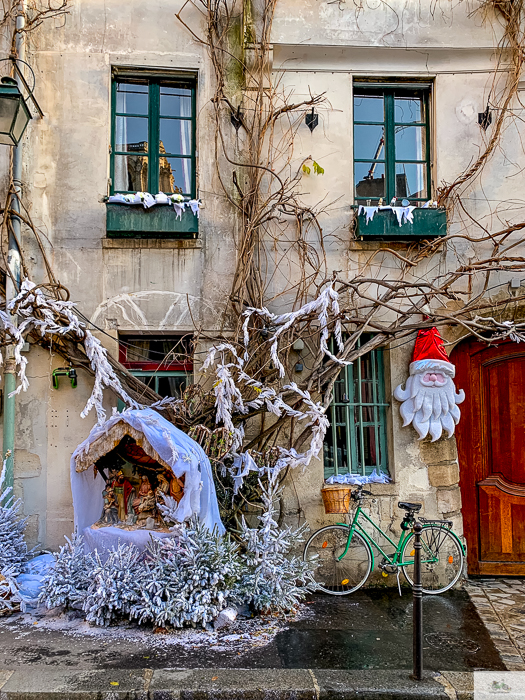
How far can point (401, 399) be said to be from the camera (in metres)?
6.53

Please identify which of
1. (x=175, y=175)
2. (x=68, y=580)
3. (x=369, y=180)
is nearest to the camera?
(x=68, y=580)

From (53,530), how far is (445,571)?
4.07m

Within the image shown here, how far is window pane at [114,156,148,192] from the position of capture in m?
6.73

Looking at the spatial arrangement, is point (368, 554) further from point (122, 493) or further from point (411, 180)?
point (411, 180)

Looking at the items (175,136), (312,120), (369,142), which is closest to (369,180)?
(369,142)

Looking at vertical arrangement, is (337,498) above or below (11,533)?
above

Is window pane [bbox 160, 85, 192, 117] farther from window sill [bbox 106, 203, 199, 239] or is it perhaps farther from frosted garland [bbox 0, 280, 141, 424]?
frosted garland [bbox 0, 280, 141, 424]

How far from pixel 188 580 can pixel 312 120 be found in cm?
480

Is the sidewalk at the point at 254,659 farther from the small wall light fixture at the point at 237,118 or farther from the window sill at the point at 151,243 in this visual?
the small wall light fixture at the point at 237,118

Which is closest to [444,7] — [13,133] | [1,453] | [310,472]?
[13,133]

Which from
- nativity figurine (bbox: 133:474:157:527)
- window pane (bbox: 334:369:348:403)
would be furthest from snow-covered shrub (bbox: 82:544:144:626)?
window pane (bbox: 334:369:348:403)

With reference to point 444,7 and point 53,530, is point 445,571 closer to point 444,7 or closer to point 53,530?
point 53,530

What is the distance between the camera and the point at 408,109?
23.1ft

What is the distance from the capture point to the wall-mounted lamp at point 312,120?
21.8 feet
